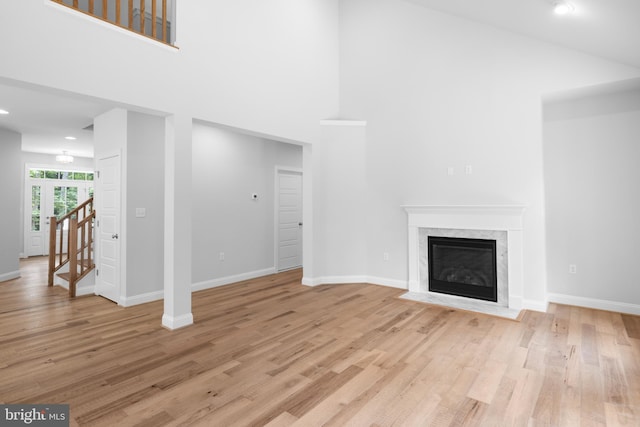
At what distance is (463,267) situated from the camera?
4590 millimetres

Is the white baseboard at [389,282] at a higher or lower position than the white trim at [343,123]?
lower

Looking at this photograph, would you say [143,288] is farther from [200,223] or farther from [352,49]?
[352,49]

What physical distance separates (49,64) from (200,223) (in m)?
2.88

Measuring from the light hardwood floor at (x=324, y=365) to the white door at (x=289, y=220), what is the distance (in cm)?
232

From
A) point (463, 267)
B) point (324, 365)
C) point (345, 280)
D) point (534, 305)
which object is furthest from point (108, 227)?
point (534, 305)

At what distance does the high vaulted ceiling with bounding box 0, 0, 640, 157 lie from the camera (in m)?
2.75

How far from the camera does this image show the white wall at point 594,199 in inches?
154

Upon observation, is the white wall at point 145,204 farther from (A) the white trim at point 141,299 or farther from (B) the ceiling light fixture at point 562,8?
(B) the ceiling light fixture at point 562,8

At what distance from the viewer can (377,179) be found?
5.38 meters

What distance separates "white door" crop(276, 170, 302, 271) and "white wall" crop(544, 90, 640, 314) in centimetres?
426

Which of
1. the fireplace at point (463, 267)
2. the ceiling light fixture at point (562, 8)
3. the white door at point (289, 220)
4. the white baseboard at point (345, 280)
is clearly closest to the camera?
the ceiling light fixture at point (562, 8)

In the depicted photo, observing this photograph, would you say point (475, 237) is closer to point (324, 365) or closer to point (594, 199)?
point (594, 199)

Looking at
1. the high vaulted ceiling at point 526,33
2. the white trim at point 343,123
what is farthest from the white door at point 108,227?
the white trim at point 343,123

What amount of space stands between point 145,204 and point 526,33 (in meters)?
5.23
